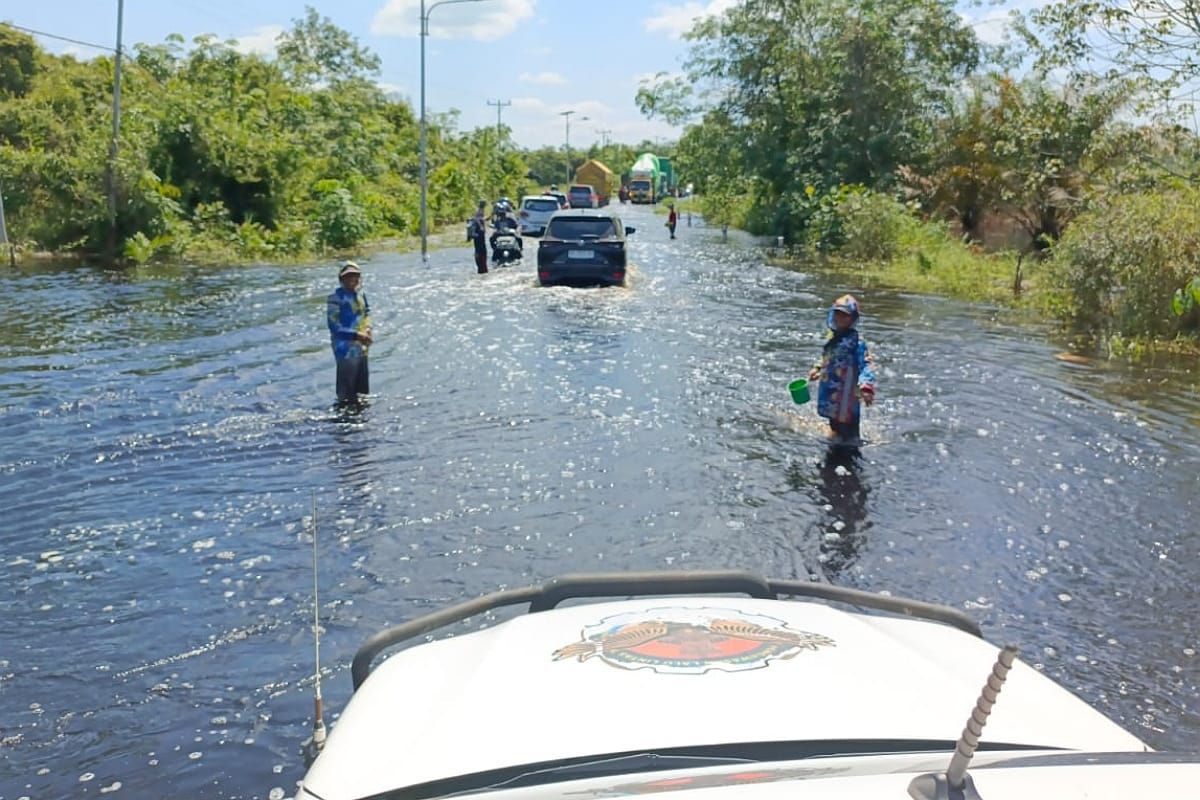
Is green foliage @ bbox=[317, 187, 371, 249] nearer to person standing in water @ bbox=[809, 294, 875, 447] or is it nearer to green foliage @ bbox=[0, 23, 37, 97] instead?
green foliage @ bbox=[0, 23, 37, 97]

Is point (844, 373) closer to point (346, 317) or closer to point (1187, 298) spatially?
point (346, 317)

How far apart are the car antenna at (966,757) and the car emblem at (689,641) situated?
0.64 metres

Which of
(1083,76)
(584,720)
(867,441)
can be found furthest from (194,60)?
(584,720)

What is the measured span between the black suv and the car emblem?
18.9 meters

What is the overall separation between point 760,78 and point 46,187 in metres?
23.4

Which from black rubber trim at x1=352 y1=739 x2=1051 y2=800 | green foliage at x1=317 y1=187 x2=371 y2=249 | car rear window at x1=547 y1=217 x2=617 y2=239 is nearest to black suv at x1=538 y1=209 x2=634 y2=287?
car rear window at x1=547 y1=217 x2=617 y2=239

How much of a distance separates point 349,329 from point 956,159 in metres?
24.7

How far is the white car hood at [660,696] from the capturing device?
2.01m

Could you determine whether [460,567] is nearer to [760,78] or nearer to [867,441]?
[867,441]

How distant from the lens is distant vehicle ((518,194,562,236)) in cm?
3947

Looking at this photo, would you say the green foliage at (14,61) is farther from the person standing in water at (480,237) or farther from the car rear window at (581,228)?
the car rear window at (581,228)

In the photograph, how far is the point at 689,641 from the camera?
2.39 metres

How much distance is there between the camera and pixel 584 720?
2.05m

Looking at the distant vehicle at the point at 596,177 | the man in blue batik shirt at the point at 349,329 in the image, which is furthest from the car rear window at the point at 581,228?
the distant vehicle at the point at 596,177
